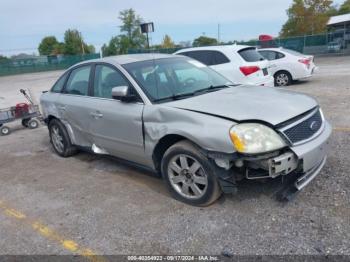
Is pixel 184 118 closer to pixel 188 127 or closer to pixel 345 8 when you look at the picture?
pixel 188 127

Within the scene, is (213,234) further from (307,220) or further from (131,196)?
(131,196)

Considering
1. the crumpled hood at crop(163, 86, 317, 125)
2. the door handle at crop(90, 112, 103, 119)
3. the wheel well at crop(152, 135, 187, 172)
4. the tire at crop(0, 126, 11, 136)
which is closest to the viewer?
the crumpled hood at crop(163, 86, 317, 125)

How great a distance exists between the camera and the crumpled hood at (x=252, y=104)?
10.8 feet

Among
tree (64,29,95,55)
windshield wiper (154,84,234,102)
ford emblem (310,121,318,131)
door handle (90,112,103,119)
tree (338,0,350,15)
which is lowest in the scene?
ford emblem (310,121,318,131)

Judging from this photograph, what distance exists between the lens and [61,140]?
581 cm

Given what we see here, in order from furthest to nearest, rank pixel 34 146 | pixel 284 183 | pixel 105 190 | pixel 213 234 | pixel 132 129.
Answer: pixel 34 146 < pixel 105 190 < pixel 132 129 < pixel 284 183 < pixel 213 234

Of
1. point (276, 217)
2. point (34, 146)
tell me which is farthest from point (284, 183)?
point (34, 146)

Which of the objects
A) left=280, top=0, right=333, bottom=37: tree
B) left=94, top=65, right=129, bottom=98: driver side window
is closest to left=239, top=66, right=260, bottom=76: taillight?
left=94, top=65, right=129, bottom=98: driver side window

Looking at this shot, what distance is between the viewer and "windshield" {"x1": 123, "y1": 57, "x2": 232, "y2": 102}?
13.4 ft

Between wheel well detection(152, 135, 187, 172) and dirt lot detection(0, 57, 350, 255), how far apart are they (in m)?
0.43

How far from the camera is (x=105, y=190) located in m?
4.41

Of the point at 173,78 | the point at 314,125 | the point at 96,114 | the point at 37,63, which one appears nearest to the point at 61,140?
the point at 96,114

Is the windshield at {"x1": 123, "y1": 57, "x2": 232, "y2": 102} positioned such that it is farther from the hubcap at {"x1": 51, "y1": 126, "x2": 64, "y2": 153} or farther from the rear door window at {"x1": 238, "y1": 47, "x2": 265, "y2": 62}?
the rear door window at {"x1": 238, "y1": 47, "x2": 265, "y2": 62}

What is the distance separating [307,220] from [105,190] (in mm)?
2463
